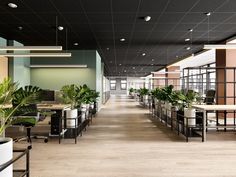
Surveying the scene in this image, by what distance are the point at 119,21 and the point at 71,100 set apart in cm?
234

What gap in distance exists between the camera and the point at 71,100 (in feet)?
22.1

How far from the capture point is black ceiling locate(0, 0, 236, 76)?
5.60 m

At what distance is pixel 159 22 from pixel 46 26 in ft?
10.0

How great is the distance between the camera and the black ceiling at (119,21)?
5602mm

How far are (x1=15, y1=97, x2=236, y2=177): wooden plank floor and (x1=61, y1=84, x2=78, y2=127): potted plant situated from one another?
Result: 48cm

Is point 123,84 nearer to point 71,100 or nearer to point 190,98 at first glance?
point 71,100

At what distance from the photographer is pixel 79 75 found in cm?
1173

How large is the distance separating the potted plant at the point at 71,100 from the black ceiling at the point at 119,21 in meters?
1.73

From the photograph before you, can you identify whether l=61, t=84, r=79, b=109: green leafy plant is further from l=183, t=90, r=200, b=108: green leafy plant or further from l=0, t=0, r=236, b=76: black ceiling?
l=183, t=90, r=200, b=108: green leafy plant

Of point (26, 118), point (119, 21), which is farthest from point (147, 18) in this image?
point (26, 118)

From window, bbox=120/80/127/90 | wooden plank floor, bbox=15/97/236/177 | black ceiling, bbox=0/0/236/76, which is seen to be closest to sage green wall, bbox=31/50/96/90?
black ceiling, bbox=0/0/236/76

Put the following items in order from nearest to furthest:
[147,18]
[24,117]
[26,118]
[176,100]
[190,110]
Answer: [26,118]
[24,117]
[190,110]
[147,18]
[176,100]

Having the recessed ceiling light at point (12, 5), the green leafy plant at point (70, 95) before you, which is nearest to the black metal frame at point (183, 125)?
the green leafy plant at point (70, 95)

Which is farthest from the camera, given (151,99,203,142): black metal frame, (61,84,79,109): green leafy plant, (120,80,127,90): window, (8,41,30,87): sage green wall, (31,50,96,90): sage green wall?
(120,80,127,90): window
